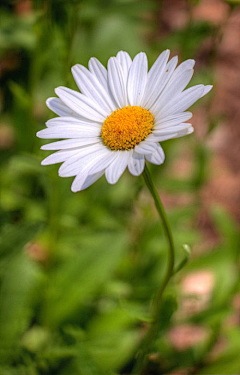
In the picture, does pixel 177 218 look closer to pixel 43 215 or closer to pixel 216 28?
pixel 43 215

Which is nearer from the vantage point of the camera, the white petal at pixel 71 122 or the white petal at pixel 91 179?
the white petal at pixel 91 179

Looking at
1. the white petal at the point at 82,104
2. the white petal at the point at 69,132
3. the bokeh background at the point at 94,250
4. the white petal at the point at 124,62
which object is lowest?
the bokeh background at the point at 94,250

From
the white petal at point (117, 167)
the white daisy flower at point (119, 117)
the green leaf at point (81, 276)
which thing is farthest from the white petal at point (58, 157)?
the green leaf at point (81, 276)

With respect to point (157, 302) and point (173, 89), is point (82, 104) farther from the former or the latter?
point (157, 302)

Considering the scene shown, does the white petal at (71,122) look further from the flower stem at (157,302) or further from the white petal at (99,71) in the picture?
the flower stem at (157,302)

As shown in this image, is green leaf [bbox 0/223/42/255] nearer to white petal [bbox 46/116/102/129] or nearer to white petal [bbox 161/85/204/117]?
white petal [bbox 46/116/102/129]

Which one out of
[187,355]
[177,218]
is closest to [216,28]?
[177,218]

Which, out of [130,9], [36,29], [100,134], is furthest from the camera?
[130,9]
